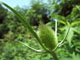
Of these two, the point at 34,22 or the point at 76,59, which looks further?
the point at 34,22

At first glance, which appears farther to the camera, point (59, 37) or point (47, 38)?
point (59, 37)

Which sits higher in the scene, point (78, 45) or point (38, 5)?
point (38, 5)

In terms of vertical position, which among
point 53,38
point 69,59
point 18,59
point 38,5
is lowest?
point 18,59

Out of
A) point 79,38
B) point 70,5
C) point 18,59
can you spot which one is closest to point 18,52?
point 18,59

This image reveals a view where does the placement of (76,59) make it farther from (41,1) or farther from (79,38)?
(41,1)

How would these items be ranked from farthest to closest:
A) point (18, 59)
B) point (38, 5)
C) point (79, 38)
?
point (38, 5) < point (18, 59) < point (79, 38)

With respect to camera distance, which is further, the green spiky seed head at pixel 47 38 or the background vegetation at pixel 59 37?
the background vegetation at pixel 59 37

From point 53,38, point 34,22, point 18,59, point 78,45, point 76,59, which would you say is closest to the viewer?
point 53,38

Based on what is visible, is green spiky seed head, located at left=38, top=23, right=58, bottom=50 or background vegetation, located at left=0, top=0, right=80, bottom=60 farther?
background vegetation, located at left=0, top=0, right=80, bottom=60
